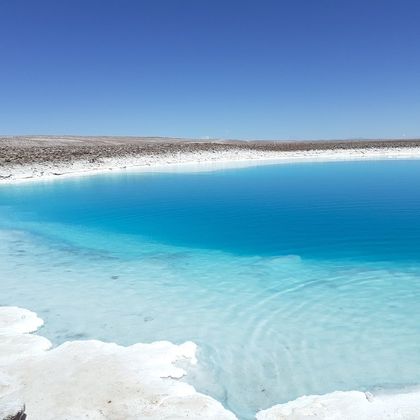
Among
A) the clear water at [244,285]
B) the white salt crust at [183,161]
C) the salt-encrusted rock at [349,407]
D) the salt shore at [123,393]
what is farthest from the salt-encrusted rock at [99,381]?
the white salt crust at [183,161]

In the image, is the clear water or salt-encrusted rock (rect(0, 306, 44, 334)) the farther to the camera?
salt-encrusted rock (rect(0, 306, 44, 334))

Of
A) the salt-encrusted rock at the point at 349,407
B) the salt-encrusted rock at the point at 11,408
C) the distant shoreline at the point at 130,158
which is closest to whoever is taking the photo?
the salt-encrusted rock at the point at 11,408

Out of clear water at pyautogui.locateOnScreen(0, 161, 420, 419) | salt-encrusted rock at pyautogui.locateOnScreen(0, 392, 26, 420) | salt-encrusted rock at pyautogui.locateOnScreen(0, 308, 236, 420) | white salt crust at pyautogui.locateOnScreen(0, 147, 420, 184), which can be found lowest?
clear water at pyautogui.locateOnScreen(0, 161, 420, 419)

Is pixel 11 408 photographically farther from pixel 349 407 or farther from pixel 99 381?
pixel 349 407

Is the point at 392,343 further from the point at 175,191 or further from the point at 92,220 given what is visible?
the point at 175,191

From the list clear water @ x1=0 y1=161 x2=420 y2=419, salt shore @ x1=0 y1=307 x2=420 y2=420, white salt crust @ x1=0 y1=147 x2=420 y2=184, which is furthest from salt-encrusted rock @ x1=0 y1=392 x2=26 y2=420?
white salt crust @ x1=0 y1=147 x2=420 y2=184

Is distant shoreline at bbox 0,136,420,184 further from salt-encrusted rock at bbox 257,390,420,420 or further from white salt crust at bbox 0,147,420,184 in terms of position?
salt-encrusted rock at bbox 257,390,420,420

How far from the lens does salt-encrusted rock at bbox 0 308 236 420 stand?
420 cm

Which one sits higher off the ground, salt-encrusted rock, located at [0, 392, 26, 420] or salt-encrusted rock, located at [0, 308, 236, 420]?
salt-encrusted rock, located at [0, 392, 26, 420]

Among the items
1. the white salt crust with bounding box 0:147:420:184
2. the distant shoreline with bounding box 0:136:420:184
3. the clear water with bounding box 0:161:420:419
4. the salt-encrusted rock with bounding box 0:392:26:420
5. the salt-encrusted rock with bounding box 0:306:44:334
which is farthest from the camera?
the distant shoreline with bounding box 0:136:420:184

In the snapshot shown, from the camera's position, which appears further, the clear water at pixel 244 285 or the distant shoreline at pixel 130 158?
the distant shoreline at pixel 130 158

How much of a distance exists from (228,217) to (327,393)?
34.4 ft

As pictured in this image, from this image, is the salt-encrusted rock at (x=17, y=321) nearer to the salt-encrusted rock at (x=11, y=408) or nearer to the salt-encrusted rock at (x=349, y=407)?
the salt-encrusted rock at (x=11, y=408)

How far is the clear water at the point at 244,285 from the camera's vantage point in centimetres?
528
